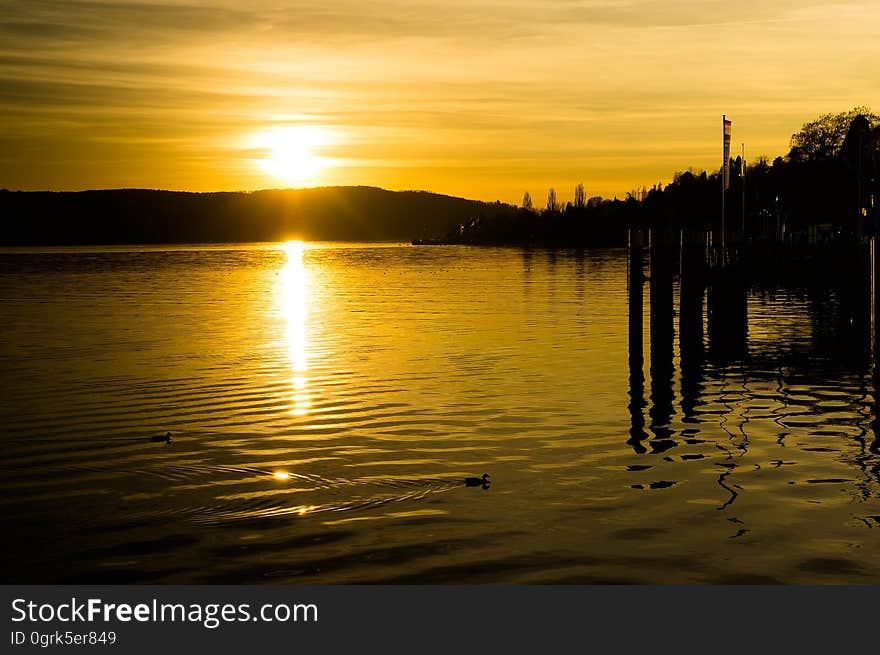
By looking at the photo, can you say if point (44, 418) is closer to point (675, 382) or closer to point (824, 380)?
point (675, 382)

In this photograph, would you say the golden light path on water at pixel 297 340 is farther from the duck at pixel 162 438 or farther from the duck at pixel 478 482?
the duck at pixel 478 482

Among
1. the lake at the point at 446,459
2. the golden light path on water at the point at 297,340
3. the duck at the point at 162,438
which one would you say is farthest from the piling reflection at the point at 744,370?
the duck at the point at 162,438

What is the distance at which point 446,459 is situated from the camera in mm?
16859

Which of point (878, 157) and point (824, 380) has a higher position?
point (878, 157)

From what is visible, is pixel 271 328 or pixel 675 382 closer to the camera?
pixel 675 382

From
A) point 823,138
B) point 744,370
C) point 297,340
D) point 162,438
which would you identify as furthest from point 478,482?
point 823,138

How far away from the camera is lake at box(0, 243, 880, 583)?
12.0 metres

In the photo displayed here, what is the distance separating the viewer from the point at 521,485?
15109mm

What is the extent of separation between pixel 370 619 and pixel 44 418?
1244 cm

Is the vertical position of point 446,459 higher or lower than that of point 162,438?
lower

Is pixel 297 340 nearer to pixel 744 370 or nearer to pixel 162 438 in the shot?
pixel 744 370

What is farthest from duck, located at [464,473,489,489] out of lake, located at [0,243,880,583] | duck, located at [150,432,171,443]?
duck, located at [150,432,171,443]

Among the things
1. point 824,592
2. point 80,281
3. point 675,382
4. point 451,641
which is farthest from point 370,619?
point 80,281

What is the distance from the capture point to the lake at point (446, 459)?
12.0 metres
